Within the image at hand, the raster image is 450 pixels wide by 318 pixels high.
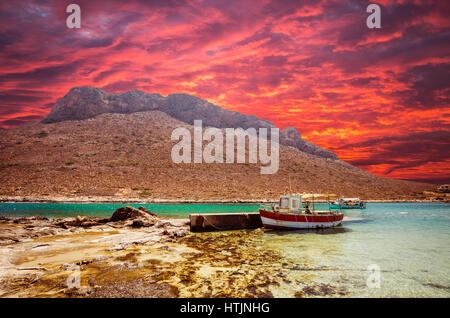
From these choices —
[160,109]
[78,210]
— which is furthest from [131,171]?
[160,109]

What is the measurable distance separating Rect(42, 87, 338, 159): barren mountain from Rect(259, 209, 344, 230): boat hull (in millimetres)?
91395

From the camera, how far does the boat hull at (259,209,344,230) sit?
66.7ft

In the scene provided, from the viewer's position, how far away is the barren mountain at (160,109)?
100 m

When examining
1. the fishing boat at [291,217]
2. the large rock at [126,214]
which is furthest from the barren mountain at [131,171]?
the fishing boat at [291,217]

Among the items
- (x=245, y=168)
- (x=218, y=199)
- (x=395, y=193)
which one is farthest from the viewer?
(x=395, y=193)

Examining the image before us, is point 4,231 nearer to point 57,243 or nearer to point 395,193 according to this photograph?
point 57,243

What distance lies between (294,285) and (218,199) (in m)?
49.9

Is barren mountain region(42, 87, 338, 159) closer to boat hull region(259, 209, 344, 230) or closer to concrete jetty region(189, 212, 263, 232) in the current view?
boat hull region(259, 209, 344, 230)

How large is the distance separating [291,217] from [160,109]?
4140 inches

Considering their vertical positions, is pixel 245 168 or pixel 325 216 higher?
pixel 245 168

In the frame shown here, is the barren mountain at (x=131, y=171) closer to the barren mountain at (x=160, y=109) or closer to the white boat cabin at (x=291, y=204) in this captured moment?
the barren mountain at (x=160, y=109)

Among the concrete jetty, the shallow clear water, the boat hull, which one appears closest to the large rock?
the concrete jetty
